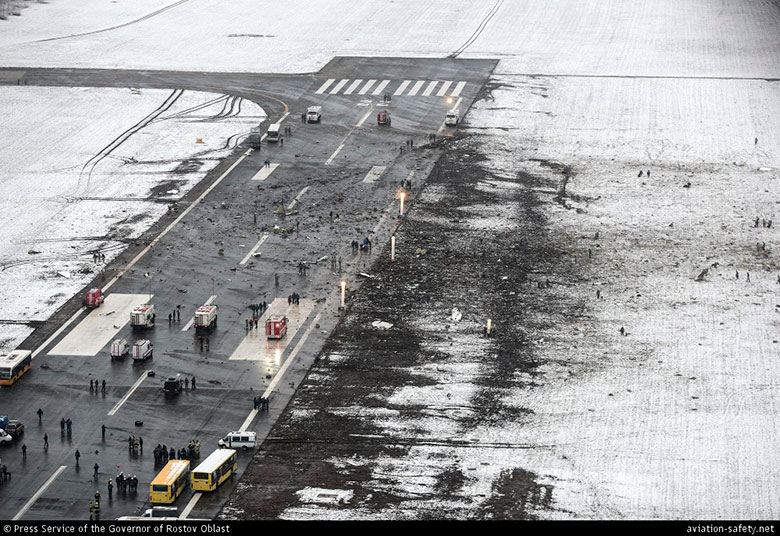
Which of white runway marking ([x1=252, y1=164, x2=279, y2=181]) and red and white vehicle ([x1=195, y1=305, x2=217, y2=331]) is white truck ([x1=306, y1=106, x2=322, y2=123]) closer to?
white runway marking ([x1=252, y1=164, x2=279, y2=181])

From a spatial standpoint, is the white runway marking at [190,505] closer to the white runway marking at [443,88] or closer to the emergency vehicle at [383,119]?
the emergency vehicle at [383,119]

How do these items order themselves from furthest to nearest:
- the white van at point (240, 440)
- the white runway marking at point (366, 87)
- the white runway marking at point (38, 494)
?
the white runway marking at point (366, 87)
the white van at point (240, 440)
the white runway marking at point (38, 494)

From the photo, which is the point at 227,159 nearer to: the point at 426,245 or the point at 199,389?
the point at 426,245

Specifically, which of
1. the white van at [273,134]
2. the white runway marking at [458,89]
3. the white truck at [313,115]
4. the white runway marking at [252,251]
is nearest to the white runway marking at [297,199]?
the white runway marking at [252,251]

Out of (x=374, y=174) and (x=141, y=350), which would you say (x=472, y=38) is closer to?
(x=374, y=174)

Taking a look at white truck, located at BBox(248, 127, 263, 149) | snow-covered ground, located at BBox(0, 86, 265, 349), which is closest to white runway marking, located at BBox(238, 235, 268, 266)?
snow-covered ground, located at BBox(0, 86, 265, 349)

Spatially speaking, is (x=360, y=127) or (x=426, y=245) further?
(x=360, y=127)

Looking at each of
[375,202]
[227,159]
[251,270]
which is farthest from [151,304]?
[227,159]
